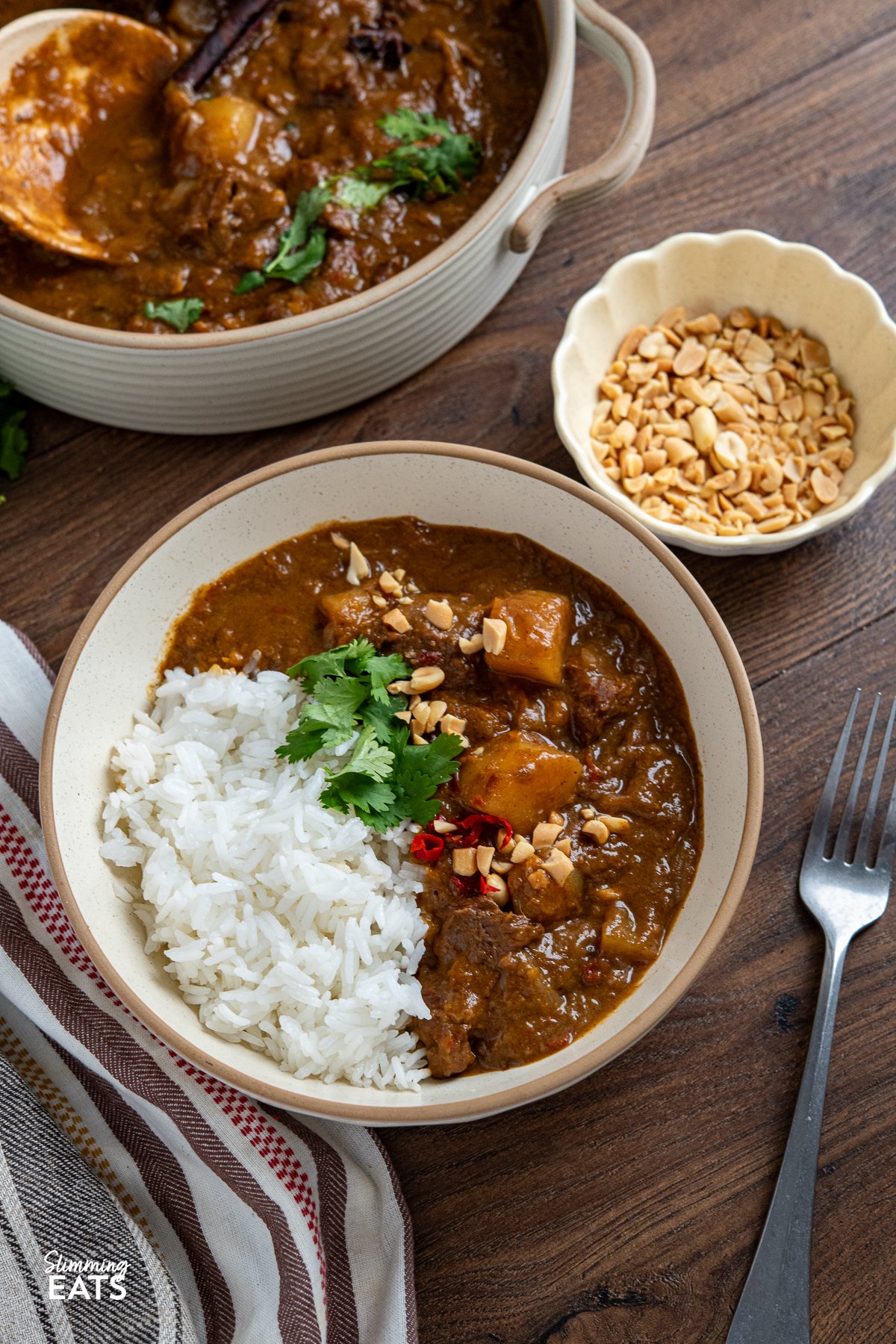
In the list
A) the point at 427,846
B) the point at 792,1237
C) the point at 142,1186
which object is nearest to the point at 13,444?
the point at 427,846

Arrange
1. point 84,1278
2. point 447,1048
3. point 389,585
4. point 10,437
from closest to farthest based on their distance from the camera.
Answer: point 447,1048
point 84,1278
point 389,585
point 10,437

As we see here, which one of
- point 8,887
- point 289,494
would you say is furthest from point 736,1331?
point 289,494

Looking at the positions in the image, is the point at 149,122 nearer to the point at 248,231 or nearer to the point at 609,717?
the point at 248,231

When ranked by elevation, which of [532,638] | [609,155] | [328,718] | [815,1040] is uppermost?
[609,155]

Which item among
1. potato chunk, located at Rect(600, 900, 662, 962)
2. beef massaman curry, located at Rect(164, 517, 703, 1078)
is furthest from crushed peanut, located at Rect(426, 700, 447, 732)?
potato chunk, located at Rect(600, 900, 662, 962)

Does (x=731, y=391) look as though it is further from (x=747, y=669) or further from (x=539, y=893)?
(x=539, y=893)

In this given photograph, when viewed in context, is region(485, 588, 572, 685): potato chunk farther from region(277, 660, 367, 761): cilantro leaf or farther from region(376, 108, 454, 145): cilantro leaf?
region(376, 108, 454, 145): cilantro leaf

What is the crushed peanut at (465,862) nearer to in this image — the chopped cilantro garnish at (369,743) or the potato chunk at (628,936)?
the chopped cilantro garnish at (369,743)

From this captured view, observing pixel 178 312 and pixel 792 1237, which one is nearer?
pixel 792 1237
